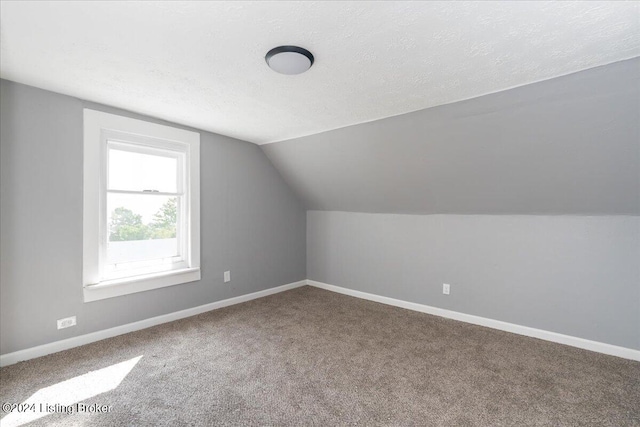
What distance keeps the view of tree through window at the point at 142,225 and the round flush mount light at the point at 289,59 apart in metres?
2.15

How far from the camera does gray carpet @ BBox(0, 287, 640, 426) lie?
5.89 feet

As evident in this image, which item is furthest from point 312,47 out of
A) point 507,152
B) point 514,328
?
point 514,328

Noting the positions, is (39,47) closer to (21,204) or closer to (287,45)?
(21,204)

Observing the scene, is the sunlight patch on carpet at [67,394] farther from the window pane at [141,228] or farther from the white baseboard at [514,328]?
the white baseboard at [514,328]

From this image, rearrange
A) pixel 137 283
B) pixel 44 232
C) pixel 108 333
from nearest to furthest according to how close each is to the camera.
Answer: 1. pixel 44 232
2. pixel 108 333
3. pixel 137 283

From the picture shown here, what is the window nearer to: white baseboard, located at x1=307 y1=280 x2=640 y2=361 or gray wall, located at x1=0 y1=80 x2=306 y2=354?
gray wall, located at x1=0 y1=80 x2=306 y2=354

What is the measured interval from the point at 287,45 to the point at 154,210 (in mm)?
2356

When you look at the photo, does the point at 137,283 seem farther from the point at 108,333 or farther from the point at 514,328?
the point at 514,328

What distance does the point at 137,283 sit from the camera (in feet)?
9.73

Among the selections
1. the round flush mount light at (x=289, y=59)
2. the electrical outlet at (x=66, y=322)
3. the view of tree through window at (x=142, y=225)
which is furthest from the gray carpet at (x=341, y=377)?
the round flush mount light at (x=289, y=59)

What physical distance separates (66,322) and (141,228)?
99 centimetres

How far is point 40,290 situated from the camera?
8.01 feet

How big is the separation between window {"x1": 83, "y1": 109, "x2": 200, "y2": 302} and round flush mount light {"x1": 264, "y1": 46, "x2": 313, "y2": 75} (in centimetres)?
187

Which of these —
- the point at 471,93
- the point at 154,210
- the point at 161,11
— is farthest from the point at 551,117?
the point at 154,210
